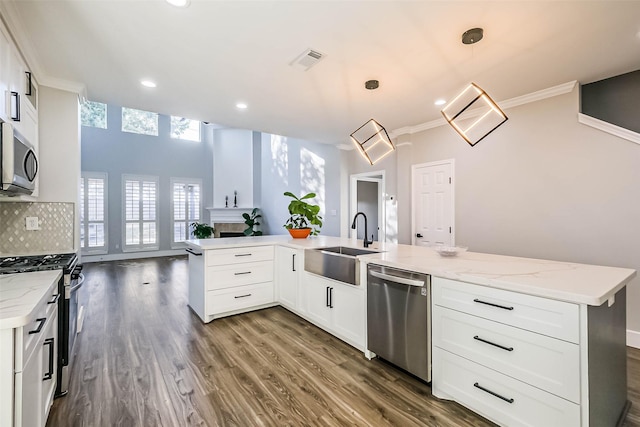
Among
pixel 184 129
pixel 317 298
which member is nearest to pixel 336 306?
pixel 317 298

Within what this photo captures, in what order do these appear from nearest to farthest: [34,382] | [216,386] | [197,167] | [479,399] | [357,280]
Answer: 1. [34,382]
2. [479,399]
3. [216,386]
4. [357,280]
5. [197,167]

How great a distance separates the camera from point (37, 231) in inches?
106

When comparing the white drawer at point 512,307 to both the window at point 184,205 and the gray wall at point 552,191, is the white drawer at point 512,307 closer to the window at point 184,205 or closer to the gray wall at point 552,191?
the gray wall at point 552,191

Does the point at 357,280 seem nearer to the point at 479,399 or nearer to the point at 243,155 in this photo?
the point at 479,399

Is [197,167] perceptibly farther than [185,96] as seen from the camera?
Yes

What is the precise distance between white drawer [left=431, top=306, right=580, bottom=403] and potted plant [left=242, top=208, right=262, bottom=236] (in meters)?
7.05

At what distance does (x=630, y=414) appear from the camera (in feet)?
5.74

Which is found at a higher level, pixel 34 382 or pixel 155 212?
pixel 155 212

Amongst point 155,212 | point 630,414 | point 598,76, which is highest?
point 598,76

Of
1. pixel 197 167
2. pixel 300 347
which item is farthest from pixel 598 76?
pixel 197 167

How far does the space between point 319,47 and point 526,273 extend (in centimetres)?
222

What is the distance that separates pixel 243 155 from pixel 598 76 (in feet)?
26.1

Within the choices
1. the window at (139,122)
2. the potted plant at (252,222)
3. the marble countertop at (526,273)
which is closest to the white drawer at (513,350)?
the marble countertop at (526,273)

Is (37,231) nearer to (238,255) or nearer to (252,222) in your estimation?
(238,255)
